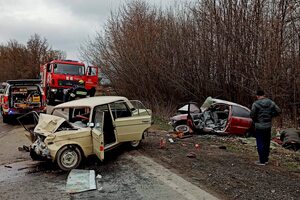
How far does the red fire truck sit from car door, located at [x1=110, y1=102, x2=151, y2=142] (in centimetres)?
1364

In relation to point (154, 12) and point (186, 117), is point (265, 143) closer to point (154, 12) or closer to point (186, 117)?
point (186, 117)

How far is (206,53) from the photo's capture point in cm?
1988

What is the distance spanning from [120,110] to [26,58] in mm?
54713

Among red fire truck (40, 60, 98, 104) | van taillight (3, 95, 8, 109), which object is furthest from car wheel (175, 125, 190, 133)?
red fire truck (40, 60, 98, 104)

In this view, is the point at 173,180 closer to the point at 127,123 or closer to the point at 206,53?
the point at 127,123

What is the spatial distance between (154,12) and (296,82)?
11.7 metres

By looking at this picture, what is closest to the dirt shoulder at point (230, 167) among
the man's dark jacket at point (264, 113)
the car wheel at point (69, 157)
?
the man's dark jacket at point (264, 113)

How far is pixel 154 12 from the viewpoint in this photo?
24.2 m

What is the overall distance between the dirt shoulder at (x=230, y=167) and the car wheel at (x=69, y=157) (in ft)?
6.43

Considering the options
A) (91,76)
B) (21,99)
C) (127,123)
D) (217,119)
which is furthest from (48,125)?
(91,76)

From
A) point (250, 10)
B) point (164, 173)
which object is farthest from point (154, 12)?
point (164, 173)

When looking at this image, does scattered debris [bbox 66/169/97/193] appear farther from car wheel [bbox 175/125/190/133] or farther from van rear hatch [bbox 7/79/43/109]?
van rear hatch [bbox 7/79/43/109]

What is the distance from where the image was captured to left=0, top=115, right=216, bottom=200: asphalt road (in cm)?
641

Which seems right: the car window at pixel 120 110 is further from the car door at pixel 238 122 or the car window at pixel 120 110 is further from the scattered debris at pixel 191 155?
the car door at pixel 238 122
